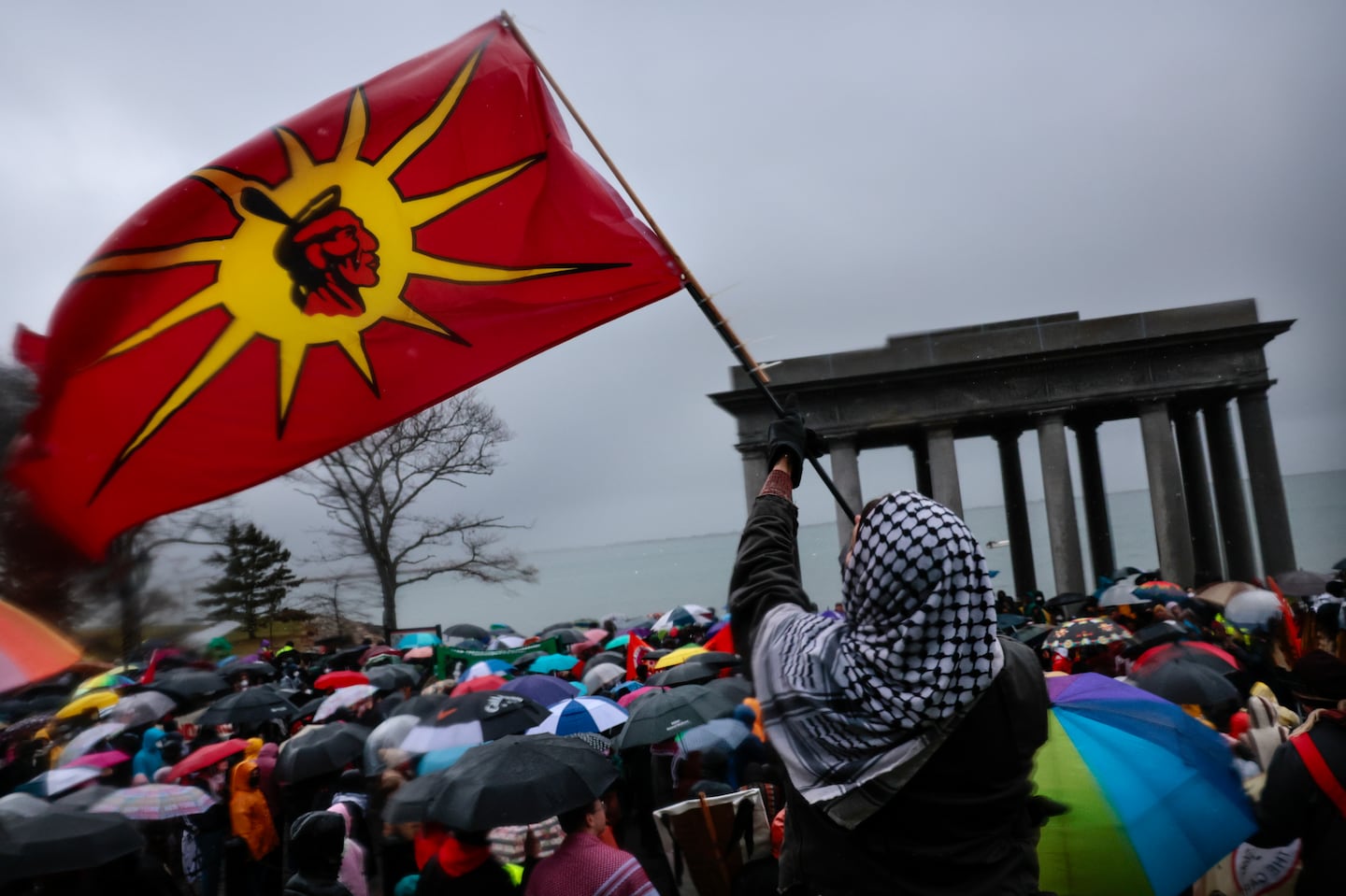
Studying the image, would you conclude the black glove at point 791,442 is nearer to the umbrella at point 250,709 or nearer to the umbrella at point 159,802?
the umbrella at point 159,802

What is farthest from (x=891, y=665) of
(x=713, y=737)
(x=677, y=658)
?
(x=677, y=658)

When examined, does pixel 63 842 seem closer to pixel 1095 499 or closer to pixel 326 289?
pixel 326 289

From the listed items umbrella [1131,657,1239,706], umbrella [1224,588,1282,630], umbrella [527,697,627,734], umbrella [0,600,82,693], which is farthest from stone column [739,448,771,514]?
umbrella [0,600,82,693]

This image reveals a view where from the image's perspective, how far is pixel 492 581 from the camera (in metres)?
40.2

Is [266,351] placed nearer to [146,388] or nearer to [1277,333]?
[146,388]

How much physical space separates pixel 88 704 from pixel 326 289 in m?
9.52

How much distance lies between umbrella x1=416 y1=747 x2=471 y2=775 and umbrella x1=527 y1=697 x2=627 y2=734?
3.05ft

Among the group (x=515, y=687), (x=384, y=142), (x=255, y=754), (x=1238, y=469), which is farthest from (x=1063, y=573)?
(x=384, y=142)

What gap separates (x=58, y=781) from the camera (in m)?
6.40

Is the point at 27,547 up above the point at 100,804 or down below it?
above

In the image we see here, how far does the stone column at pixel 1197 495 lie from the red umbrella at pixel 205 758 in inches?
1113

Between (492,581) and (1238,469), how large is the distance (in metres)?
26.6

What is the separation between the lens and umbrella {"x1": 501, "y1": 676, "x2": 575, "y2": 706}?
37.0 ft

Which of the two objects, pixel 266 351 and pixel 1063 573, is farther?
pixel 1063 573
